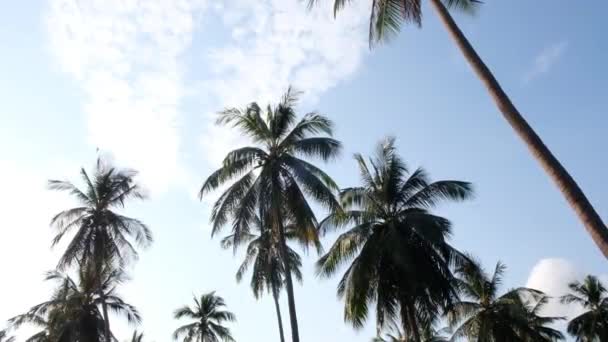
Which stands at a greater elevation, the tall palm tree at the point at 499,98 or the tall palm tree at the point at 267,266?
the tall palm tree at the point at 267,266

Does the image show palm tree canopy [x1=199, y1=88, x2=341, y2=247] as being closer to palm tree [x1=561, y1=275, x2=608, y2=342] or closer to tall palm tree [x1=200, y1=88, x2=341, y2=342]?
tall palm tree [x1=200, y1=88, x2=341, y2=342]

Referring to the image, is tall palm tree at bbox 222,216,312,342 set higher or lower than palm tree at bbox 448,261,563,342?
higher

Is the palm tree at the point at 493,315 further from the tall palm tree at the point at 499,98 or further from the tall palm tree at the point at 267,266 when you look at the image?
the tall palm tree at the point at 499,98

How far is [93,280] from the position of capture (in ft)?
114

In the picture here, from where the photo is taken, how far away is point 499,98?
39.2 feet

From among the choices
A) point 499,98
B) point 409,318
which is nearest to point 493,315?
point 409,318

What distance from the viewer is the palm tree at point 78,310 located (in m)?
33.8

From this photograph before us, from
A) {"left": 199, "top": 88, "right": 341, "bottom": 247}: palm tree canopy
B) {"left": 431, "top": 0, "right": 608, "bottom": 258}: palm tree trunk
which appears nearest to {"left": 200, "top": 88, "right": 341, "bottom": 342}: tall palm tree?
{"left": 199, "top": 88, "right": 341, "bottom": 247}: palm tree canopy

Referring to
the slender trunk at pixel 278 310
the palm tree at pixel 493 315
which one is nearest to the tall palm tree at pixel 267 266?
the slender trunk at pixel 278 310

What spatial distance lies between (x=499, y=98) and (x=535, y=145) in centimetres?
150

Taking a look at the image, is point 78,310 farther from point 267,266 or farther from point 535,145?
point 535,145

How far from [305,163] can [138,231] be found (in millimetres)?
11965

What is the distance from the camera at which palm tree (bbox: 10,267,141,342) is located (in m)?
33.8

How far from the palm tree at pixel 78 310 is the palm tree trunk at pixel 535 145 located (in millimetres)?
26606
